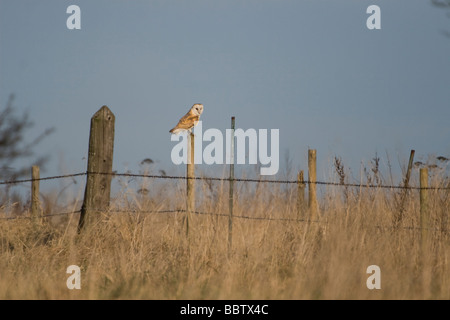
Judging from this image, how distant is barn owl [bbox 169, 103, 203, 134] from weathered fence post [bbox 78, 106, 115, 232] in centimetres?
142

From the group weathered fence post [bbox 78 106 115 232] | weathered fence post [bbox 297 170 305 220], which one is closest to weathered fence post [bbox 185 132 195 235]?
weathered fence post [bbox 78 106 115 232]

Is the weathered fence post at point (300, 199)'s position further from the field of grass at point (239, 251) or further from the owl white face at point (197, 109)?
the owl white face at point (197, 109)

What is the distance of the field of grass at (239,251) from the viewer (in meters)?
5.76

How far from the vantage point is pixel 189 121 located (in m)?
9.20

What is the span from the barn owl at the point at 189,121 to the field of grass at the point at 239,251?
48.3 inches

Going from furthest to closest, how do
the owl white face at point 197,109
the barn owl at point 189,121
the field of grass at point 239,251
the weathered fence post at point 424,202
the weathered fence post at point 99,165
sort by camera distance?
the owl white face at point 197,109
the barn owl at point 189,121
the weathered fence post at point 424,202
the weathered fence post at point 99,165
the field of grass at point 239,251

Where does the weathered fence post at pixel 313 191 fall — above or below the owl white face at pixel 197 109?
below

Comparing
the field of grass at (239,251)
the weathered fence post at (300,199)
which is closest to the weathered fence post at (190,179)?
the field of grass at (239,251)

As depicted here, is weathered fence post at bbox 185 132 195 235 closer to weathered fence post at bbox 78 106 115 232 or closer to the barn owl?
the barn owl

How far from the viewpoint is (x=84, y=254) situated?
24.3 ft

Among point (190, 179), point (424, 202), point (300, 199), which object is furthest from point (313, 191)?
point (190, 179)

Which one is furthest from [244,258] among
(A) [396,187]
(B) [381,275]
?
(A) [396,187]

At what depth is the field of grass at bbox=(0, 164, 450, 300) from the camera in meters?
5.76

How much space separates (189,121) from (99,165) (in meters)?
1.92
